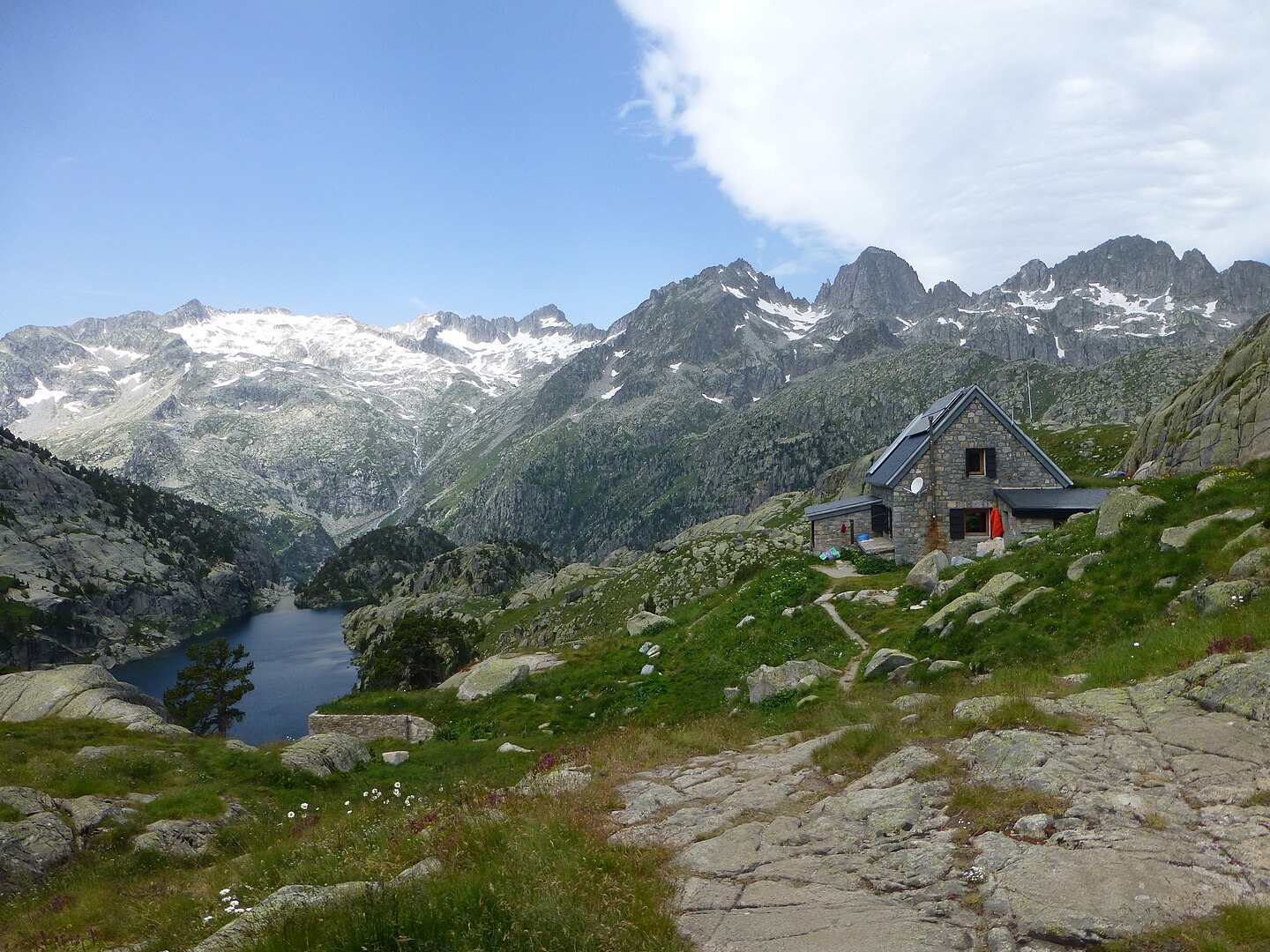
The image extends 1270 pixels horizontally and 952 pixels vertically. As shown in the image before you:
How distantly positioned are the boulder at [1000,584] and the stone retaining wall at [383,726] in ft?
74.9

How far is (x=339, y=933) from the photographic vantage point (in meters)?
6.38

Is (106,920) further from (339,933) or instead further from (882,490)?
(882,490)

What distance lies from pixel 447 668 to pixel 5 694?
27742 millimetres

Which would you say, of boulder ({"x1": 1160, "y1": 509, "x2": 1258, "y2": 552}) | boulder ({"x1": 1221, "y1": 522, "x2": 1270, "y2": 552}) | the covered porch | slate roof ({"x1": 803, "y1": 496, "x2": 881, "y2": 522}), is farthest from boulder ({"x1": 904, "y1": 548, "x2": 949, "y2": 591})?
slate roof ({"x1": 803, "y1": 496, "x2": 881, "y2": 522})

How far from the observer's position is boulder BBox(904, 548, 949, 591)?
28234 mm

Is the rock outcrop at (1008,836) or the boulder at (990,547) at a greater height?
the boulder at (990,547)

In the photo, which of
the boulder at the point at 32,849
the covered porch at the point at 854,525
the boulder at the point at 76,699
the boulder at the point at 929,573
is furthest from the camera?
the covered porch at the point at 854,525

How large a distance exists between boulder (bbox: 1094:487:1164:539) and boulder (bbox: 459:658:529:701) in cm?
2591

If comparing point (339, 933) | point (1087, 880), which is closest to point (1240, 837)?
point (1087, 880)

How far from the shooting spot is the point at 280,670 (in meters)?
121

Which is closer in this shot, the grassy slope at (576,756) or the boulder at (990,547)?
the grassy slope at (576,756)

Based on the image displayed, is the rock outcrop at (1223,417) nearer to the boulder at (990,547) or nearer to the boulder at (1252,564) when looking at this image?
the boulder at (990,547)

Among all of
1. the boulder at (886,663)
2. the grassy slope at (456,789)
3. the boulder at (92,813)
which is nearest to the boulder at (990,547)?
the grassy slope at (456,789)

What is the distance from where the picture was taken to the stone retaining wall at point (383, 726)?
27.5 m
